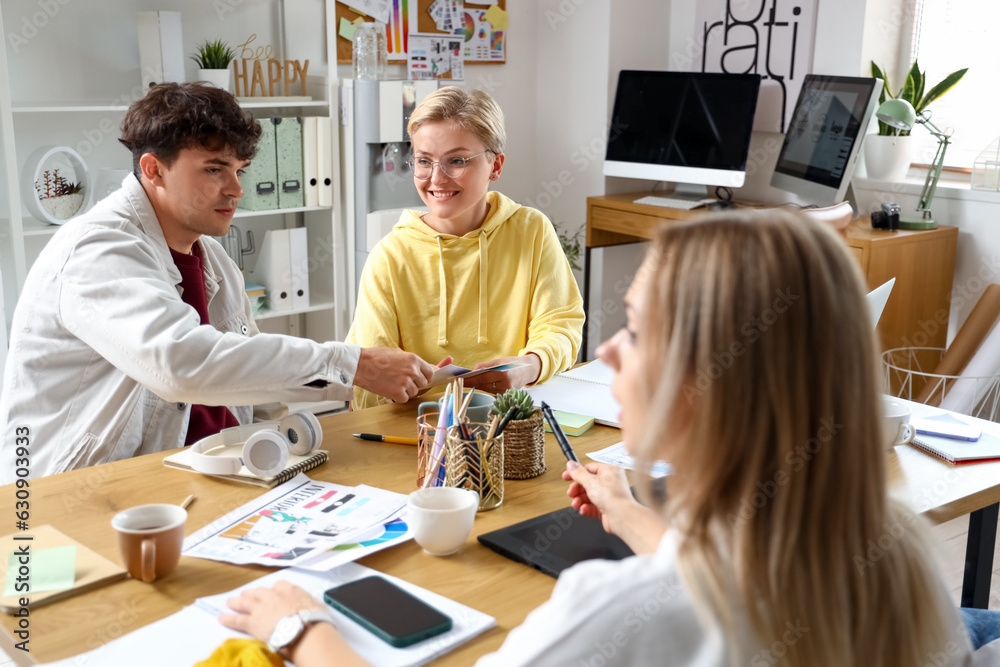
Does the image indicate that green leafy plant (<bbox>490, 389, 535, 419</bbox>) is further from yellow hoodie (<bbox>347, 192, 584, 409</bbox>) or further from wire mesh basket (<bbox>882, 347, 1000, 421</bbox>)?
wire mesh basket (<bbox>882, 347, 1000, 421</bbox>)

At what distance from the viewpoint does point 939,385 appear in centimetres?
304

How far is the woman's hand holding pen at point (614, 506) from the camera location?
3.72 ft

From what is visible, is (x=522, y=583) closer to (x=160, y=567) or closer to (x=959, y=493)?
(x=160, y=567)

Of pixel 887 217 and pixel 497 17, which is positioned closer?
pixel 887 217

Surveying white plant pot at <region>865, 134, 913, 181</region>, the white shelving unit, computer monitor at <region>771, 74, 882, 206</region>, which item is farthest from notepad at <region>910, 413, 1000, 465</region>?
Result: the white shelving unit

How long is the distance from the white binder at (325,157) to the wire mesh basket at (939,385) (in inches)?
81.6

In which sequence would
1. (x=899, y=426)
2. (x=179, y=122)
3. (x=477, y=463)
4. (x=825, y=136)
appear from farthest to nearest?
(x=825, y=136)
(x=179, y=122)
(x=899, y=426)
(x=477, y=463)

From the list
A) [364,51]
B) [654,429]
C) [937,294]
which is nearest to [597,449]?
[654,429]

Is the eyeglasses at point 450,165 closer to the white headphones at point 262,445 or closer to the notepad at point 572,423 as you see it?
the notepad at point 572,423

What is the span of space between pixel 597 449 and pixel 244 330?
810 millimetres

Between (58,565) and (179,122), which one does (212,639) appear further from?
(179,122)

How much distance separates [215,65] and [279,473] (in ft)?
7.54

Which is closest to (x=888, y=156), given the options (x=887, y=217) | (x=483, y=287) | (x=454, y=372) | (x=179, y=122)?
(x=887, y=217)

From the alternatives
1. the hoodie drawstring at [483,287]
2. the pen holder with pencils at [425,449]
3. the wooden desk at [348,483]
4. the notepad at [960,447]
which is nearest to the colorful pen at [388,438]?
the wooden desk at [348,483]
